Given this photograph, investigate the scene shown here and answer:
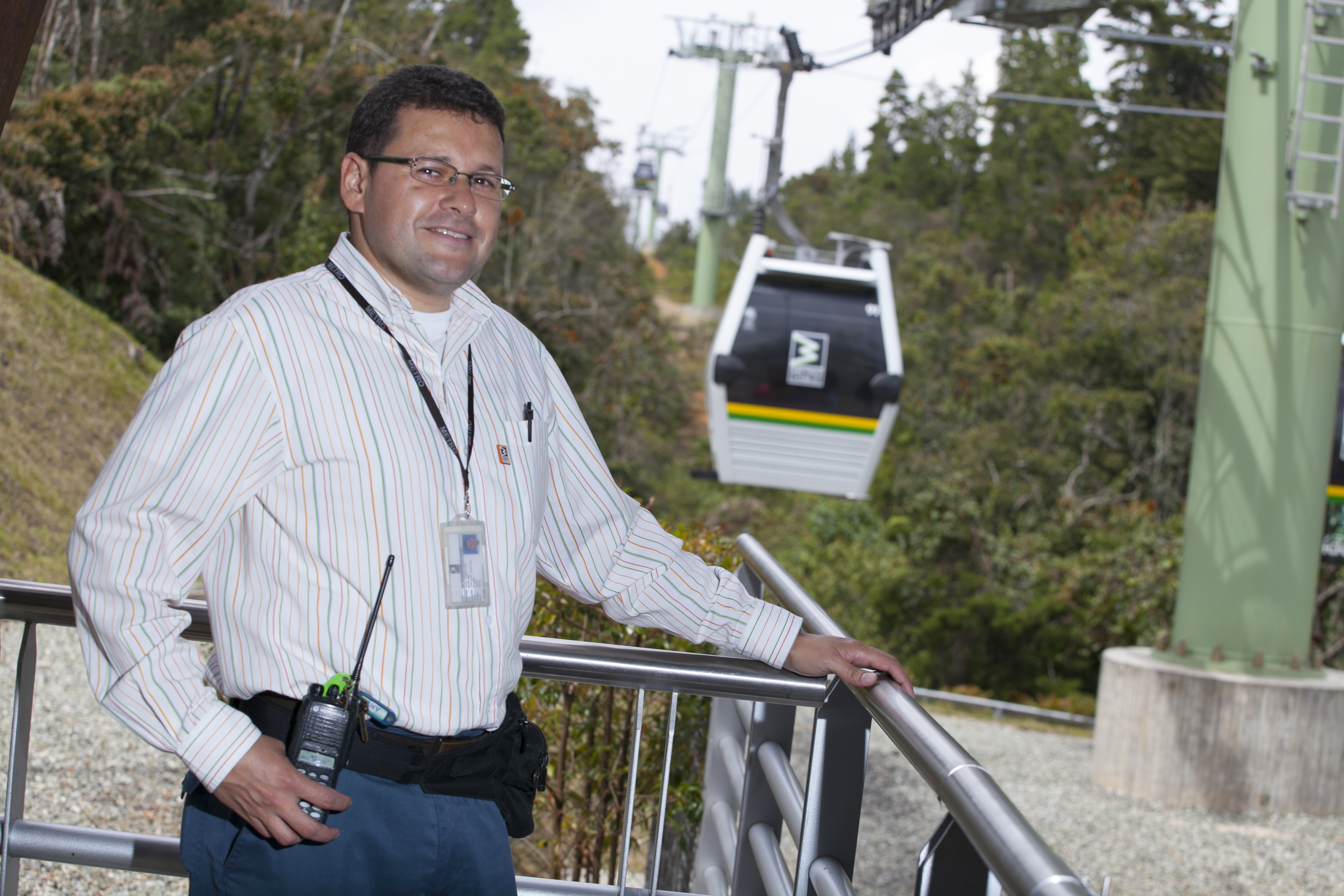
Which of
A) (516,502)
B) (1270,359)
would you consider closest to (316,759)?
(516,502)

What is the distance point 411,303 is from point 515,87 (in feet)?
71.8

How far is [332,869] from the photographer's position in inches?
61.0

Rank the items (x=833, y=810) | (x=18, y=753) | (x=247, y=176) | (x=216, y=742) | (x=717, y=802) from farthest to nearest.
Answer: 1. (x=247, y=176)
2. (x=717, y=802)
3. (x=18, y=753)
4. (x=833, y=810)
5. (x=216, y=742)

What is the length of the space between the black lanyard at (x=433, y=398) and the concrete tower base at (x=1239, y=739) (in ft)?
26.7

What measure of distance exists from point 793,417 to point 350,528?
9867mm

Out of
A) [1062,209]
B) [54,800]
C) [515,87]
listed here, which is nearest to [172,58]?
[515,87]

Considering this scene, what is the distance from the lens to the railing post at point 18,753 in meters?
2.07

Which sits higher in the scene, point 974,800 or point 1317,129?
point 1317,129

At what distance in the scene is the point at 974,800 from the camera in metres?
1.21

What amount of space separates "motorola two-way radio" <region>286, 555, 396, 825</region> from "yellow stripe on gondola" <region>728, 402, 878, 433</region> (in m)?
9.83

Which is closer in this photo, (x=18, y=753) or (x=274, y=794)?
(x=274, y=794)

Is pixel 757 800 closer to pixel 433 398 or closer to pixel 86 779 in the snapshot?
pixel 433 398

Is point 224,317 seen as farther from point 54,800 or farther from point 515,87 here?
point 515,87

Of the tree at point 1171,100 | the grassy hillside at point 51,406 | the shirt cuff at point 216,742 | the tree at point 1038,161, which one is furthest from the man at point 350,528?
the tree at point 1038,161
